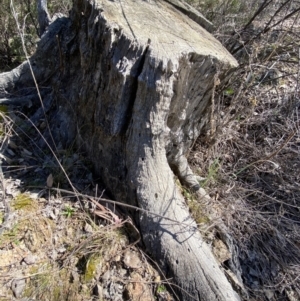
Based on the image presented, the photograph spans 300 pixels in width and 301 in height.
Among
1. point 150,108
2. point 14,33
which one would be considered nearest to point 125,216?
point 150,108

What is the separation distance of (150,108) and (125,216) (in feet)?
2.41

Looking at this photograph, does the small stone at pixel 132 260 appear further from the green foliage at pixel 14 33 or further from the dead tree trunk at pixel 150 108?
the green foliage at pixel 14 33

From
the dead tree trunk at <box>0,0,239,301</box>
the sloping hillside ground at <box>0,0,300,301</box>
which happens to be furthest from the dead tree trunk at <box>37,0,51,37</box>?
the sloping hillside ground at <box>0,0,300,301</box>

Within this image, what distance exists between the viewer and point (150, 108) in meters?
1.71

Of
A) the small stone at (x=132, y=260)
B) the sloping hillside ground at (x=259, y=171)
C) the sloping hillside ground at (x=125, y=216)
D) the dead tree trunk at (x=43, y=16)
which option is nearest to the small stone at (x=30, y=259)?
the sloping hillside ground at (x=125, y=216)

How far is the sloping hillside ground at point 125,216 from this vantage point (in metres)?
1.70

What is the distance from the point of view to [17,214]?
186 cm

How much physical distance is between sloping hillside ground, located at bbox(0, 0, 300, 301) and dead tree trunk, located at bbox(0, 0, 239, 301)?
0.16 metres

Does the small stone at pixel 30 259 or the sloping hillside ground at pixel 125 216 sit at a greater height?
the sloping hillside ground at pixel 125 216

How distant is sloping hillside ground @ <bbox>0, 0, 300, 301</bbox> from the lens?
1.70 metres

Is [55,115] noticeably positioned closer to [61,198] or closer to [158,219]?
[61,198]

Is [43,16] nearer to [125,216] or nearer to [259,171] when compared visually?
[125,216]

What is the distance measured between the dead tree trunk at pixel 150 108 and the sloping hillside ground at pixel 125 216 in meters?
0.16

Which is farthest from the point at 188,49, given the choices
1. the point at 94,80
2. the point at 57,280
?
the point at 57,280
